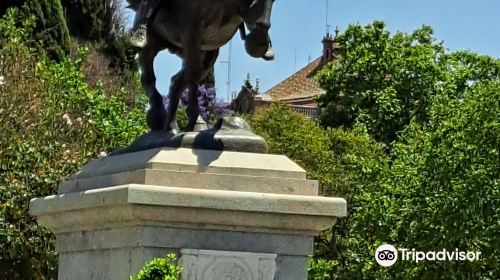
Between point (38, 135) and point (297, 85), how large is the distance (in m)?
50.4

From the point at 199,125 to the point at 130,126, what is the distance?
1246 centimetres

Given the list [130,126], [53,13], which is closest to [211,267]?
[130,126]

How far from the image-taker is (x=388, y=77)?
A: 142 feet

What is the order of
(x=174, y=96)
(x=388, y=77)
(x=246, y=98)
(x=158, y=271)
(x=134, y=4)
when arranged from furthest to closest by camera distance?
(x=246, y=98) → (x=388, y=77) → (x=134, y=4) → (x=174, y=96) → (x=158, y=271)

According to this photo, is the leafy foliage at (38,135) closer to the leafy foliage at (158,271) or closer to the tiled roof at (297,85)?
the leafy foliage at (158,271)

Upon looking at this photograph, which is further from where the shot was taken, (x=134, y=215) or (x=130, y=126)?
(x=130, y=126)

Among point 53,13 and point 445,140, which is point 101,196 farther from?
point 53,13

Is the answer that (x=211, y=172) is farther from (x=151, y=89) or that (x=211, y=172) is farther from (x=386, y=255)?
(x=386, y=255)

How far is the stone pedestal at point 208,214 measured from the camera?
328 inches

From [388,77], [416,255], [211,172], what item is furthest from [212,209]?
[388,77]

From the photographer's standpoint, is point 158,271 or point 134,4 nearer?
point 158,271

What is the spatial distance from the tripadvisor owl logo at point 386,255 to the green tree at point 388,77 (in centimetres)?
1536

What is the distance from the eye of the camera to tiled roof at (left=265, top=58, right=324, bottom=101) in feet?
227

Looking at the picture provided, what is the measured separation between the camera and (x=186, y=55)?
936 cm
